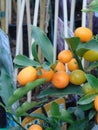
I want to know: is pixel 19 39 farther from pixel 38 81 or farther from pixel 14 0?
pixel 14 0

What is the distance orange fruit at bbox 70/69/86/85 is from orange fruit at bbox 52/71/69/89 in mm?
14

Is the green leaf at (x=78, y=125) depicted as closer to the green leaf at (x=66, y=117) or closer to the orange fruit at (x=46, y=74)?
the green leaf at (x=66, y=117)

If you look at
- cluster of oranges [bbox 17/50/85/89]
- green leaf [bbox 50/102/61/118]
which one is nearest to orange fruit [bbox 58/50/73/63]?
cluster of oranges [bbox 17/50/85/89]

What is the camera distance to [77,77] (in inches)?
30.4

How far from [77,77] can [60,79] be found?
46 mm

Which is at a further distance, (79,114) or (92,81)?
(79,114)

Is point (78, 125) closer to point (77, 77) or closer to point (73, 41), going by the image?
point (77, 77)

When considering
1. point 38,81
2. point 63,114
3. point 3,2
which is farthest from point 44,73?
point 3,2

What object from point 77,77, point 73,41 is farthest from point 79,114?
point 73,41

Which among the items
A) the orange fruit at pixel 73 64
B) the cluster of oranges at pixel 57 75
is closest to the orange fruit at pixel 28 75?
the cluster of oranges at pixel 57 75

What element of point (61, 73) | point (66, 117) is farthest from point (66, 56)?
point (66, 117)

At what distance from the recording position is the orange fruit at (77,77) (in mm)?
771

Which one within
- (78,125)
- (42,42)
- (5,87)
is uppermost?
(42,42)

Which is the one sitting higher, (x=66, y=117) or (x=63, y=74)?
(x=63, y=74)
